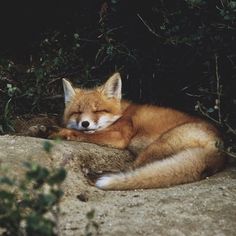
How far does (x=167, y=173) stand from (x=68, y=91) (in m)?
1.90

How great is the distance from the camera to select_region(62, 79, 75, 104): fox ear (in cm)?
546

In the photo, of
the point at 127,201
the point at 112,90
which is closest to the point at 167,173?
the point at 127,201

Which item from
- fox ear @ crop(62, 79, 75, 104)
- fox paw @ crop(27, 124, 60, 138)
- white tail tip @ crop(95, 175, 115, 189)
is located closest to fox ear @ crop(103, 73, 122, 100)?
fox ear @ crop(62, 79, 75, 104)

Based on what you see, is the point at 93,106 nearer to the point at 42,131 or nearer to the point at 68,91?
the point at 68,91

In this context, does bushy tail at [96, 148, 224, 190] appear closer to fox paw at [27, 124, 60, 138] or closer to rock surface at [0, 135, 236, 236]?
rock surface at [0, 135, 236, 236]

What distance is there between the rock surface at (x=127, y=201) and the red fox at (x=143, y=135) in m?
0.09

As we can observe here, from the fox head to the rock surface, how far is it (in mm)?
662

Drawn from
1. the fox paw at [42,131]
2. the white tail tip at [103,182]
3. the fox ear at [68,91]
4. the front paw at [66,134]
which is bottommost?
the fox paw at [42,131]

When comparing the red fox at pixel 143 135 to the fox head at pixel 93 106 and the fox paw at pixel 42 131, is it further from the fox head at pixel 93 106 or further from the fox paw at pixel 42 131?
the fox paw at pixel 42 131

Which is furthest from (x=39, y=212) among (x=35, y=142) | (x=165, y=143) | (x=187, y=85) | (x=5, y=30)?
(x=5, y=30)

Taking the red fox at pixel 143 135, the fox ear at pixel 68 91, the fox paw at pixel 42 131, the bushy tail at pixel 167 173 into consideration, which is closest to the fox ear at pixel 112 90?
the red fox at pixel 143 135

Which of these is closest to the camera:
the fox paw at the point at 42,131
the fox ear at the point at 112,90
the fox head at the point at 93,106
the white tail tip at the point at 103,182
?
the white tail tip at the point at 103,182

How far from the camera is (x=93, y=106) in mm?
5359

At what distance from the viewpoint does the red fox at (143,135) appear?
3.93 meters
